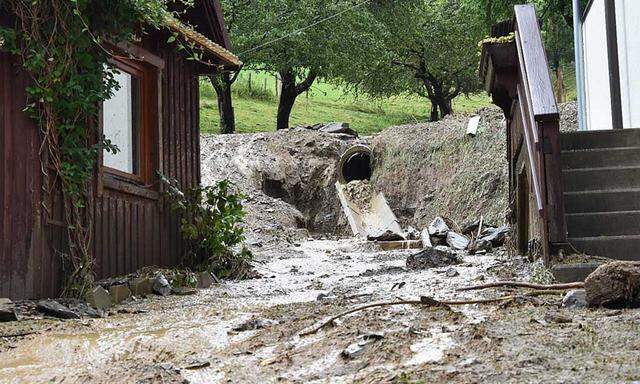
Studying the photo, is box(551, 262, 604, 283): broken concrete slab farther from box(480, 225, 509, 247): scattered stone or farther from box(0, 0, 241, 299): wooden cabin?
box(480, 225, 509, 247): scattered stone

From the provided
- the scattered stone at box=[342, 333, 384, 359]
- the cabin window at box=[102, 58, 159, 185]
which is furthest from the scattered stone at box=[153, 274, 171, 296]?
the scattered stone at box=[342, 333, 384, 359]

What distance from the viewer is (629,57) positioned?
30.6 feet

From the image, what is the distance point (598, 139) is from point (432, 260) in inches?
111

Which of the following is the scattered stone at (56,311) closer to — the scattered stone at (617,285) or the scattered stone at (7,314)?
the scattered stone at (7,314)

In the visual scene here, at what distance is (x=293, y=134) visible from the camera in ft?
69.5

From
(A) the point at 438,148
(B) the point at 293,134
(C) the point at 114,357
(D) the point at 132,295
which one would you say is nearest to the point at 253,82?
(B) the point at 293,134

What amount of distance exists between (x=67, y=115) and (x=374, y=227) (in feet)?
34.6

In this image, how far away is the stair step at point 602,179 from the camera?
6551mm

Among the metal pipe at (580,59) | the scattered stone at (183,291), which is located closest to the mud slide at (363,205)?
the metal pipe at (580,59)

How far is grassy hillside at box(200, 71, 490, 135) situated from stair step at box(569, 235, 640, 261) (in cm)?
2356

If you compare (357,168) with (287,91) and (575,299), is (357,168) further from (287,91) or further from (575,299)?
(575,299)

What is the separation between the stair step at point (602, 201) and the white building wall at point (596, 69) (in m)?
3.91

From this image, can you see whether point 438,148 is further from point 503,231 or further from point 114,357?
point 114,357

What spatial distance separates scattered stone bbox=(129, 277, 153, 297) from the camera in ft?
26.7
